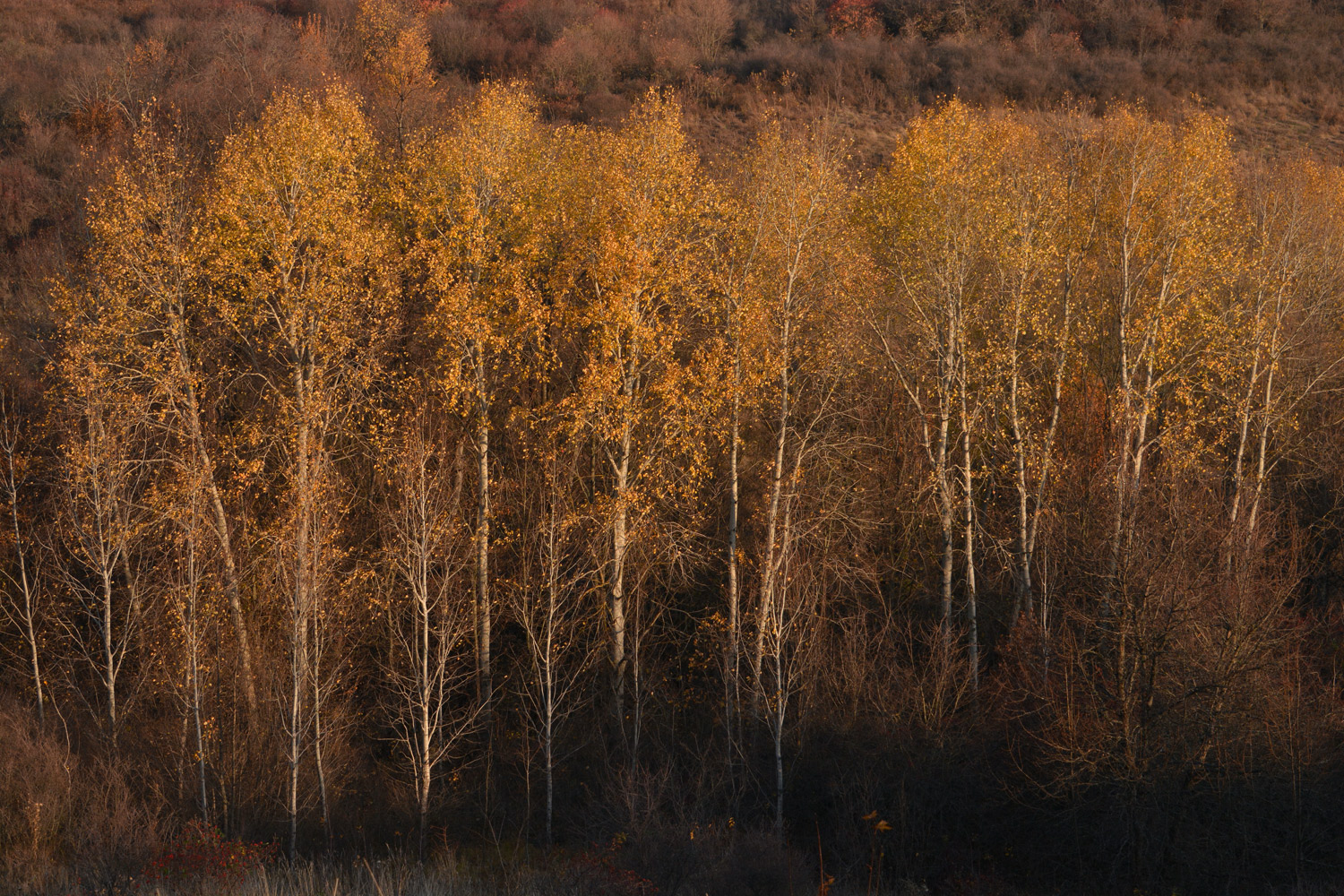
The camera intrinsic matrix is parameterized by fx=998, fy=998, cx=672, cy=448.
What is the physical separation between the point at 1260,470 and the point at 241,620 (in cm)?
2474

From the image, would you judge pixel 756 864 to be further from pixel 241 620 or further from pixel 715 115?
pixel 715 115

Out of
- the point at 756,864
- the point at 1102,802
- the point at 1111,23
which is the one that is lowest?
the point at 1102,802

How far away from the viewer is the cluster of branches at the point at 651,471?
69.6 feet

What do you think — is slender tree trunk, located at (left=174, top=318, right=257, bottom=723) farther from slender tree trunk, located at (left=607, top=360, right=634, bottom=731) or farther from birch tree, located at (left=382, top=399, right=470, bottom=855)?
slender tree trunk, located at (left=607, top=360, right=634, bottom=731)

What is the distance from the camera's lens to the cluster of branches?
21203 millimetres

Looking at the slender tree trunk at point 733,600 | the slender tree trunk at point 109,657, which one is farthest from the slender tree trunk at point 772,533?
the slender tree trunk at point 109,657

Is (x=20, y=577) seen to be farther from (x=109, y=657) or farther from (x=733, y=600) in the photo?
(x=733, y=600)

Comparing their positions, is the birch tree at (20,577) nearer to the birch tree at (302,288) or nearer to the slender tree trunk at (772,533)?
the birch tree at (302,288)

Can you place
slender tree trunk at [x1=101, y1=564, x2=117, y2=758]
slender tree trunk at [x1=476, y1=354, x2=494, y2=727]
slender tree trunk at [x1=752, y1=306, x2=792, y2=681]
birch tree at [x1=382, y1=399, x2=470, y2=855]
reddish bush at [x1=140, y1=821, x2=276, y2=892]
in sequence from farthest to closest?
slender tree trunk at [x1=476, y1=354, x2=494, y2=727]
slender tree trunk at [x1=752, y1=306, x2=792, y2=681]
slender tree trunk at [x1=101, y1=564, x2=117, y2=758]
birch tree at [x1=382, y1=399, x2=470, y2=855]
reddish bush at [x1=140, y1=821, x2=276, y2=892]

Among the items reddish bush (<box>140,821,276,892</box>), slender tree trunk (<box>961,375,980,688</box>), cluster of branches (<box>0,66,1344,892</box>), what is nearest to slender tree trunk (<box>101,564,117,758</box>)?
cluster of branches (<box>0,66,1344,892</box>)

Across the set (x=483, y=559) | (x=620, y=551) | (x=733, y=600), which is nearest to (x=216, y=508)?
(x=483, y=559)

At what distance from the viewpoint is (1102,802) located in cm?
2073

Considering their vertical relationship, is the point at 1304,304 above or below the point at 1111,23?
below

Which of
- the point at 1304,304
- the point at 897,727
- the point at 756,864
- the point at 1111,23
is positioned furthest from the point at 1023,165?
the point at 1111,23
